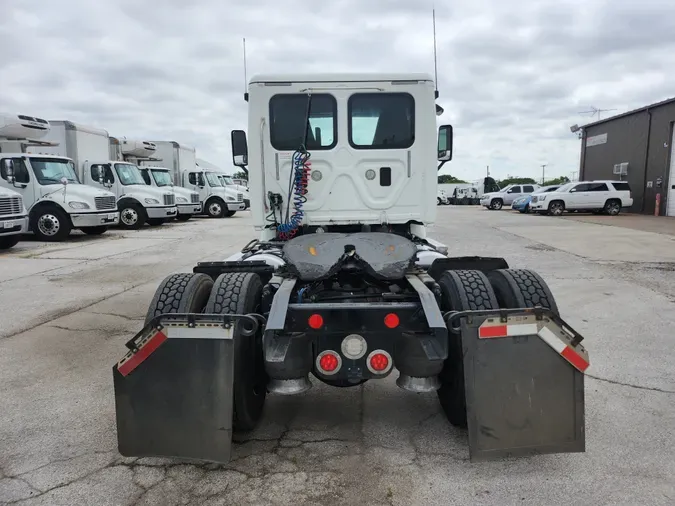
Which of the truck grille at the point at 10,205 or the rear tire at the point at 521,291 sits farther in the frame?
the truck grille at the point at 10,205

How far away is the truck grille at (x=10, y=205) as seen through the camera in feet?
38.3

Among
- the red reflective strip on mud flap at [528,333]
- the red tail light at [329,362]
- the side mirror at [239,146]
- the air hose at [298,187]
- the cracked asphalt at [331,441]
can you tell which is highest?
the side mirror at [239,146]

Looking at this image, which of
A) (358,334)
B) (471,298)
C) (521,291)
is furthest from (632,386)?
(358,334)

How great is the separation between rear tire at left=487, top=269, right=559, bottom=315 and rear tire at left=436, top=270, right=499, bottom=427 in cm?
16

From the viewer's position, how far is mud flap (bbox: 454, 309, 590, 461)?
270 cm

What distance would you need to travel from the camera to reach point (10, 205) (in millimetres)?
11914

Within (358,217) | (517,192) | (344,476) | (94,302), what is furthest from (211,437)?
(517,192)

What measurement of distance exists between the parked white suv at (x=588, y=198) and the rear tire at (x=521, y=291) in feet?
80.2

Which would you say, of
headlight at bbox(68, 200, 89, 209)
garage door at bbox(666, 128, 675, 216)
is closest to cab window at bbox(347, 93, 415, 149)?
headlight at bbox(68, 200, 89, 209)

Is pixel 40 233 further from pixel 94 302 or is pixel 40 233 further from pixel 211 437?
pixel 211 437

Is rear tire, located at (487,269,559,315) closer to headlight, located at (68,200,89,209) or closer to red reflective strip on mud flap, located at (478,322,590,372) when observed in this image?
red reflective strip on mud flap, located at (478,322,590,372)

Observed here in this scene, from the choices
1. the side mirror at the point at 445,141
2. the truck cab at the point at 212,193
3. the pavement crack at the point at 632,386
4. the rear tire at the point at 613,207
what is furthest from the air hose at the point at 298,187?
the rear tire at the point at 613,207

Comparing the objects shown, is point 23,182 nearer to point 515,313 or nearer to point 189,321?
point 189,321

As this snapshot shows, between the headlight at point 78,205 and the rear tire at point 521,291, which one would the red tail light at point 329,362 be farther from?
the headlight at point 78,205
